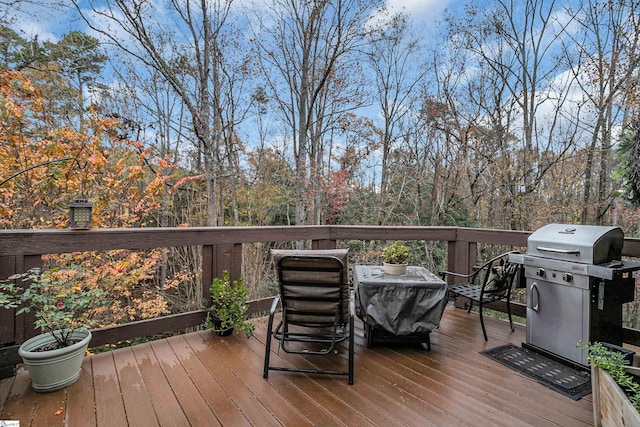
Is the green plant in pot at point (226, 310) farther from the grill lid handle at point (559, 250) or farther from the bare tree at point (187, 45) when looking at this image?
the bare tree at point (187, 45)

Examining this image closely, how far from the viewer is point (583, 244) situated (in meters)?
2.30

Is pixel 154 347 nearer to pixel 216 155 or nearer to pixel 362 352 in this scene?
pixel 362 352

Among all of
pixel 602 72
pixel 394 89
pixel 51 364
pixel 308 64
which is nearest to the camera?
pixel 51 364

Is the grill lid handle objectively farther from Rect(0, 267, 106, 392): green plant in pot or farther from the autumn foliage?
the autumn foliage

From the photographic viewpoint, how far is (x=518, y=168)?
773 centimetres

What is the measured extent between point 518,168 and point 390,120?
3.79m

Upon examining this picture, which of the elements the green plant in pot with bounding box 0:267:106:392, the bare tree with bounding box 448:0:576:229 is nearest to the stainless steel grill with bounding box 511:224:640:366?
the green plant in pot with bounding box 0:267:106:392

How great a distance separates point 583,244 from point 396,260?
55.5 inches

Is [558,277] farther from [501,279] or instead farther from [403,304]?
[403,304]

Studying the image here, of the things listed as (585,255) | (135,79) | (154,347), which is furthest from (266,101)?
(585,255)

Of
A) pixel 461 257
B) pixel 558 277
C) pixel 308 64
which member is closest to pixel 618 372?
pixel 558 277

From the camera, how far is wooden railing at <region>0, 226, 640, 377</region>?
221cm

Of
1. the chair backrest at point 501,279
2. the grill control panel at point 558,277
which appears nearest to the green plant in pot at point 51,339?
the chair backrest at point 501,279

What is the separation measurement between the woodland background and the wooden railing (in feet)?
9.23
